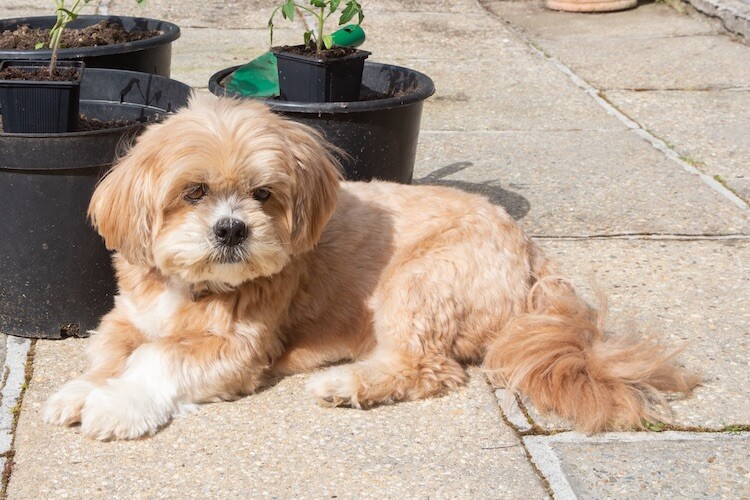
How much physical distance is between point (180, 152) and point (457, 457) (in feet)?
4.68

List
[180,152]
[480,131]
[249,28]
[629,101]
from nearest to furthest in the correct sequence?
[180,152] → [480,131] → [629,101] → [249,28]

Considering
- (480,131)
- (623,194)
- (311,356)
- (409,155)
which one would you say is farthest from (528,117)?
(311,356)

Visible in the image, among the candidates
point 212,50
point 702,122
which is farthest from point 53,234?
point 212,50

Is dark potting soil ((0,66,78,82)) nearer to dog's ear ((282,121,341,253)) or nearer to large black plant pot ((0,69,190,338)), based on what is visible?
large black plant pot ((0,69,190,338))

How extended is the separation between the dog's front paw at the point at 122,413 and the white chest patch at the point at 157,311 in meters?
0.30

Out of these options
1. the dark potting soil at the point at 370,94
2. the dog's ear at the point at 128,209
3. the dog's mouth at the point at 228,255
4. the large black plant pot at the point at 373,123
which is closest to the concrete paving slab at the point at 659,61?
the dark potting soil at the point at 370,94

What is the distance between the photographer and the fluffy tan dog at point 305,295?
3262mm

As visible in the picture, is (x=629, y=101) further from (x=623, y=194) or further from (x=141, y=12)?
(x=141, y=12)

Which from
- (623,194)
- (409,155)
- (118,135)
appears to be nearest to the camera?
(118,135)

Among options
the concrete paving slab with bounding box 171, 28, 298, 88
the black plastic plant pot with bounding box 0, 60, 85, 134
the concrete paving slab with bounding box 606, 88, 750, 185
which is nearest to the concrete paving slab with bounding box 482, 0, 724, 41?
the concrete paving slab with bounding box 606, 88, 750, 185

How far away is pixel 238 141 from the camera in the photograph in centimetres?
321

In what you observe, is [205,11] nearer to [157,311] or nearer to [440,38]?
[440,38]

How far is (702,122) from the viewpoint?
7.24 meters

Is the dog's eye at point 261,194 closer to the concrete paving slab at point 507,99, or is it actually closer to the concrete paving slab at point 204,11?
the concrete paving slab at point 507,99
